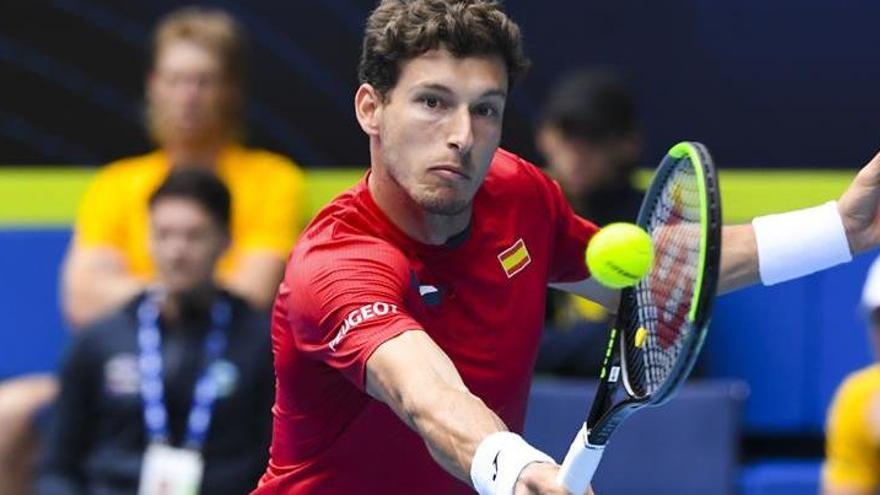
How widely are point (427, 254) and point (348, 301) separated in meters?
0.33

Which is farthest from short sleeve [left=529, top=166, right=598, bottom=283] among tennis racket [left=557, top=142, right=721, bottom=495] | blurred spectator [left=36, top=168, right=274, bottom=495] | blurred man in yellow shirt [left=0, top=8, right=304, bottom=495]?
blurred man in yellow shirt [left=0, top=8, right=304, bottom=495]

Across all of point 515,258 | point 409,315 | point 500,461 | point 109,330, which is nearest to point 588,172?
point 109,330

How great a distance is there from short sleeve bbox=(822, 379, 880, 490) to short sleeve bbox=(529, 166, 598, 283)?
6.19 ft

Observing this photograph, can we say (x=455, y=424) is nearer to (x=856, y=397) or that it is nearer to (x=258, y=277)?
(x=856, y=397)

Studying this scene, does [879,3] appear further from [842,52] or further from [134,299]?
[134,299]

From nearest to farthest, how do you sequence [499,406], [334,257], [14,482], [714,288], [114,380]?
[714,288] < [334,257] < [499,406] < [114,380] < [14,482]

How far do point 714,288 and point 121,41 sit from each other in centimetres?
390

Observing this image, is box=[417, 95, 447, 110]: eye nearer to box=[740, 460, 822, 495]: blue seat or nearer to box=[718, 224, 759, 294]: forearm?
box=[718, 224, 759, 294]: forearm

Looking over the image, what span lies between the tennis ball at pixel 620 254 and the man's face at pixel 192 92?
10.1ft

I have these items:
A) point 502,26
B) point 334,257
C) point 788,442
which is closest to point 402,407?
point 334,257

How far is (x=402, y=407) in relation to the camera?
3426mm

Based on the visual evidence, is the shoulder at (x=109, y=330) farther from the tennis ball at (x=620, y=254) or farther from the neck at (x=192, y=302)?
the tennis ball at (x=620, y=254)

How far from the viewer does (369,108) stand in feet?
13.0

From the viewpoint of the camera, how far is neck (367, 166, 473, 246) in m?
3.87
